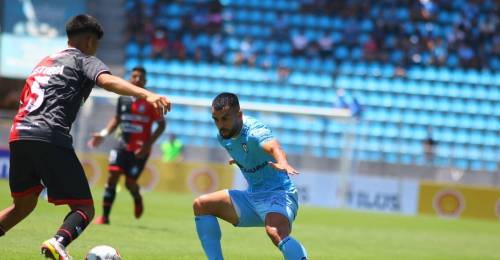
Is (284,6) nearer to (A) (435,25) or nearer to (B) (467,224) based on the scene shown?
(A) (435,25)

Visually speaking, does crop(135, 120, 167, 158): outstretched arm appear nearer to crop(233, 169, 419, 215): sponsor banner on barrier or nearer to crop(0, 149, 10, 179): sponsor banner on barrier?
crop(0, 149, 10, 179): sponsor banner on barrier

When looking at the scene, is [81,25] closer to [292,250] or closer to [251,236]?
[292,250]

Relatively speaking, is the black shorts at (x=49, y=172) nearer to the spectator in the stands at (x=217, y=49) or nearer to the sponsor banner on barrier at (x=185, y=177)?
the sponsor banner on barrier at (x=185, y=177)

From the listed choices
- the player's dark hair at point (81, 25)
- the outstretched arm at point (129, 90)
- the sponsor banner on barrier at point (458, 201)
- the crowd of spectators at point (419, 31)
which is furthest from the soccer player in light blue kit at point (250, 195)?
the crowd of spectators at point (419, 31)

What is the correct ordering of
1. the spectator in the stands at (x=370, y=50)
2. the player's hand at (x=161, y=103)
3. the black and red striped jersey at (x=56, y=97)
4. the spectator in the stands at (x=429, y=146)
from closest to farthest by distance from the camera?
the player's hand at (x=161, y=103) < the black and red striped jersey at (x=56, y=97) < the spectator in the stands at (x=429, y=146) < the spectator in the stands at (x=370, y=50)

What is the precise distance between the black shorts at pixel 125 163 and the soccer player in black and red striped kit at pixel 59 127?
248 inches

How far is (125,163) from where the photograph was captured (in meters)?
14.2

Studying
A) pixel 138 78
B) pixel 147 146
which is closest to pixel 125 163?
pixel 147 146

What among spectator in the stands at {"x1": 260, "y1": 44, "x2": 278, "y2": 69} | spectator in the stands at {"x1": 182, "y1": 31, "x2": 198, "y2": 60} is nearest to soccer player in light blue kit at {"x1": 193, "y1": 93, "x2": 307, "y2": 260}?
spectator in the stands at {"x1": 260, "y1": 44, "x2": 278, "y2": 69}

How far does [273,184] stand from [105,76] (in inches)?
77.9

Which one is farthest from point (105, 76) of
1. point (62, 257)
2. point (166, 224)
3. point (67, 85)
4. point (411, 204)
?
point (411, 204)

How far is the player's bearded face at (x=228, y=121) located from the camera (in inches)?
311

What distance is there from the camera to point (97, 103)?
77.9 feet

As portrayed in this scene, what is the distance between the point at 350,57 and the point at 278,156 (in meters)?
25.4
